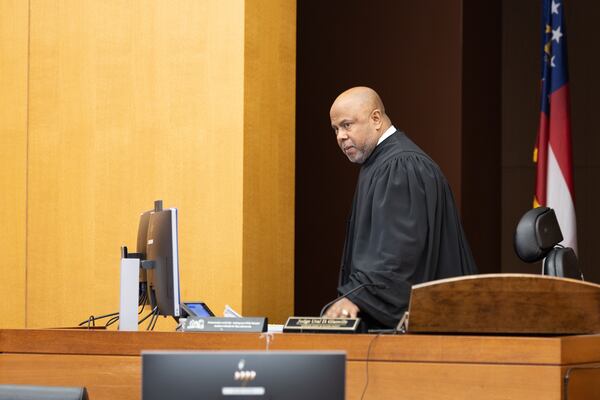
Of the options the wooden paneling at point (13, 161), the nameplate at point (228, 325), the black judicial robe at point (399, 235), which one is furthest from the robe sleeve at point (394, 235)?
the wooden paneling at point (13, 161)

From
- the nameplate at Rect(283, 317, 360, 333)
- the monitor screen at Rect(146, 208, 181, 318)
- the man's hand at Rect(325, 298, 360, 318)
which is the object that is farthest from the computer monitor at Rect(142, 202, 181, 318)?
the nameplate at Rect(283, 317, 360, 333)

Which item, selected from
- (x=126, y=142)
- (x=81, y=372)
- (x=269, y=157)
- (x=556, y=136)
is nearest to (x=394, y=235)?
(x=81, y=372)

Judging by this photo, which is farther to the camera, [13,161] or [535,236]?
[13,161]

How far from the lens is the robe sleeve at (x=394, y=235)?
355 centimetres

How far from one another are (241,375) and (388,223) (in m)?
1.72

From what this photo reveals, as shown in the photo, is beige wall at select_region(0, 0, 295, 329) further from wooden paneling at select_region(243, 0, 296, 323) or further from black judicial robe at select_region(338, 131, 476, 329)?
black judicial robe at select_region(338, 131, 476, 329)

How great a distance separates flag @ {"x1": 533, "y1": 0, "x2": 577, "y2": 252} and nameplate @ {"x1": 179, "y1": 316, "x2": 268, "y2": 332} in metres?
3.32

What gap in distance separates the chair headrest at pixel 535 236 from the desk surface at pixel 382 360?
1.12 meters

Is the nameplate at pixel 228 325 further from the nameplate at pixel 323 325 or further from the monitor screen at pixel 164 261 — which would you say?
the monitor screen at pixel 164 261

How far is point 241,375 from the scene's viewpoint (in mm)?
2049

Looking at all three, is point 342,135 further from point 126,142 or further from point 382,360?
point 382,360

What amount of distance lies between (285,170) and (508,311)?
9.03 ft

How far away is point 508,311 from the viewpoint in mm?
2623

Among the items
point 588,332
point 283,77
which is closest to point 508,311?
point 588,332
